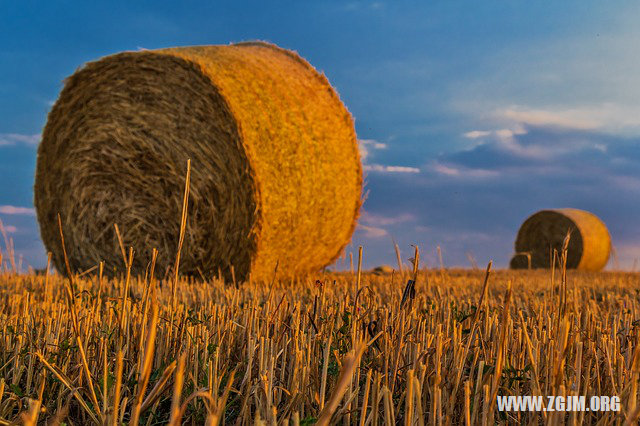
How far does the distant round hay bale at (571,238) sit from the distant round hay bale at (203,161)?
317 inches

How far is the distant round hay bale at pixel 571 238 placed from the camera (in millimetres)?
13758

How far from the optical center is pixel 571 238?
45.2 feet

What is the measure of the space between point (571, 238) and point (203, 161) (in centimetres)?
1039

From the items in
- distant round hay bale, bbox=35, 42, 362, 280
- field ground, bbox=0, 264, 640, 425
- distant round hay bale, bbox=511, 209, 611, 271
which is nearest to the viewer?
field ground, bbox=0, 264, 640, 425

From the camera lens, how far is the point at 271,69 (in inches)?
272

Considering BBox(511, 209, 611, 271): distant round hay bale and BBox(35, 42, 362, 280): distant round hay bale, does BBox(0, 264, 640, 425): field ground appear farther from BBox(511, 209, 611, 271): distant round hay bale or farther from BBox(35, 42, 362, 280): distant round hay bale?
BBox(511, 209, 611, 271): distant round hay bale

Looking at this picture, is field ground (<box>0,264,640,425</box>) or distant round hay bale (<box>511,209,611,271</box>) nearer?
field ground (<box>0,264,640,425</box>)

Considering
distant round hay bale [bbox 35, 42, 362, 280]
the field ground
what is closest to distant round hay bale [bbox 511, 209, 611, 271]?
distant round hay bale [bbox 35, 42, 362, 280]

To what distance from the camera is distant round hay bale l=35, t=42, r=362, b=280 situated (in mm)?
6078

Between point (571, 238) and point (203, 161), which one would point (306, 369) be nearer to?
point (203, 161)

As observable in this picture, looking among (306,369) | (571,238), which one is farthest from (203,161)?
(571,238)

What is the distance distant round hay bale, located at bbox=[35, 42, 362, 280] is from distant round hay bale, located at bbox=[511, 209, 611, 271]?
8.05 metres

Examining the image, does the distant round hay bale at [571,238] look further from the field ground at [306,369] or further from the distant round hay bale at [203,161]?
the field ground at [306,369]

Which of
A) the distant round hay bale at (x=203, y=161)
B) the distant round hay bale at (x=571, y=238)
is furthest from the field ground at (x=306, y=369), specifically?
the distant round hay bale at (x=571, y=238)
